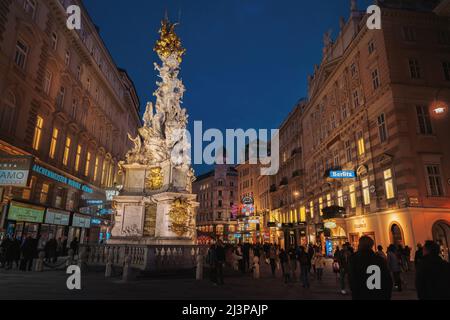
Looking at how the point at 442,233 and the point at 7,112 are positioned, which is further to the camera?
the point at 7,112

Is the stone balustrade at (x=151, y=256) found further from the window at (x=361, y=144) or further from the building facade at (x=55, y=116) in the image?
the window at (x=361, y=144)

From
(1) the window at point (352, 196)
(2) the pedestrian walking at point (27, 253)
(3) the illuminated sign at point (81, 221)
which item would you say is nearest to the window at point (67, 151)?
(3) the illuminated sign at point (81, 221)

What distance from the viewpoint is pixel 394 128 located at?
76.4 feet

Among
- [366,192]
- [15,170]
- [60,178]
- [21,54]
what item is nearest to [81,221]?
[60,178]

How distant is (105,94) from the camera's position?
140ft

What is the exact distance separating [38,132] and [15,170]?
31.6 feet

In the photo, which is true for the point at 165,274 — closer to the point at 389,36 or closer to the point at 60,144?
the point at 60,144

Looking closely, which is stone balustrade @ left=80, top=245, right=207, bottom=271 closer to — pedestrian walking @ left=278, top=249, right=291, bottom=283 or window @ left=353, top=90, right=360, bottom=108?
pedestrian walking @ left=278, top=249, right=291, bottom=283

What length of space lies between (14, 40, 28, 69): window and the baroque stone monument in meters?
12.4

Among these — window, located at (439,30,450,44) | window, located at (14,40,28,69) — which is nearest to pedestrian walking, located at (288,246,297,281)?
window, located at (14,40,28,69)

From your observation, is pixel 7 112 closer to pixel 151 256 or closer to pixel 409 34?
pixel 151 256

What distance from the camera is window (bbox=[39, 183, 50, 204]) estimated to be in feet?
86.4

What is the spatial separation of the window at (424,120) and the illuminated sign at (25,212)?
1252 inches

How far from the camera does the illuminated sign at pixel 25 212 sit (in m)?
21.6
